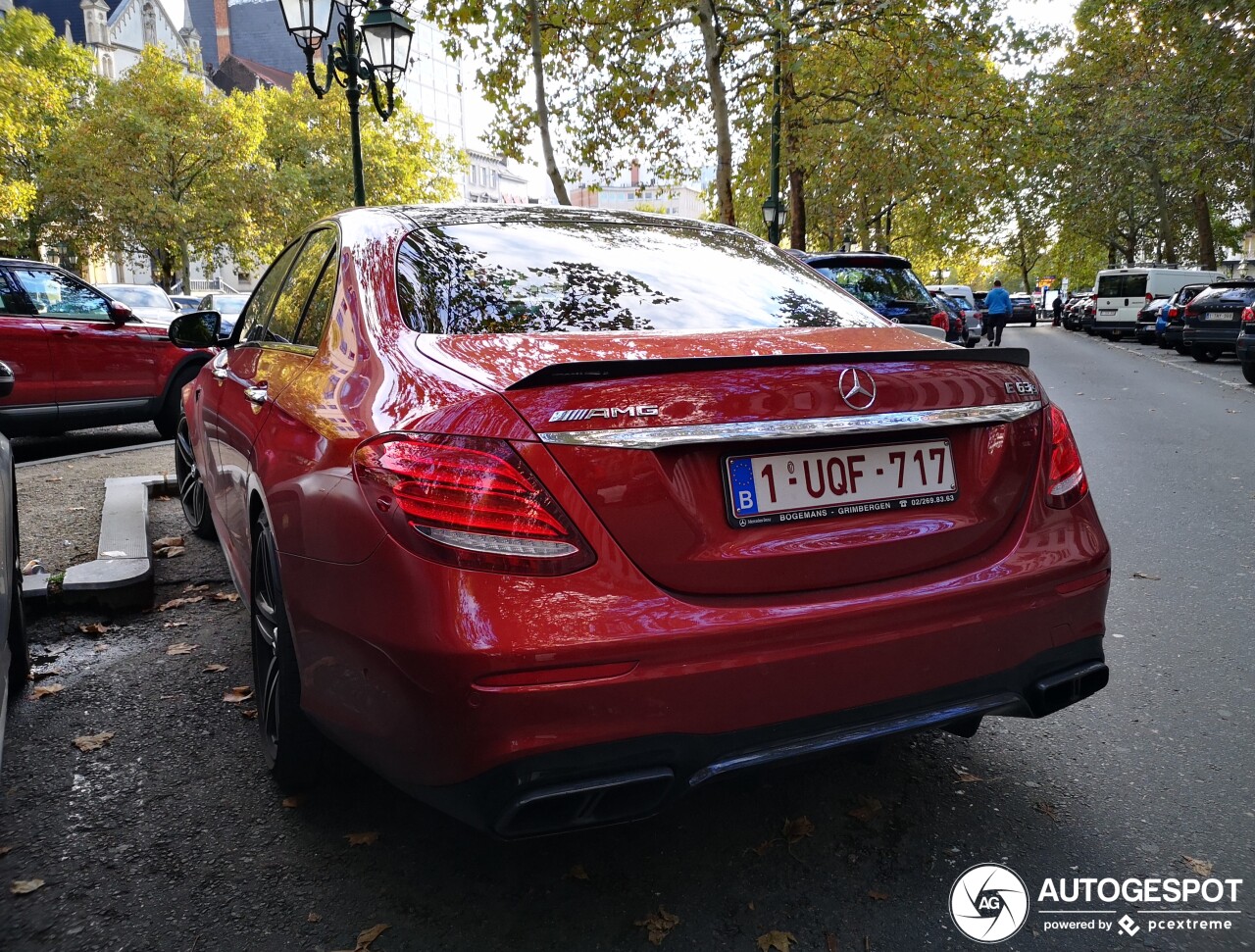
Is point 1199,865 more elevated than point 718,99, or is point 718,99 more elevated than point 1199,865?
point 718,99

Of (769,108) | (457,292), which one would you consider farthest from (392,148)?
(457,292)

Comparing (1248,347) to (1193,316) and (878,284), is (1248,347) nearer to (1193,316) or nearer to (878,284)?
(1193,316)

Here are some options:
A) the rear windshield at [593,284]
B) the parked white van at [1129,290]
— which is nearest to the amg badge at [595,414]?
the rear windshield at [593,284]

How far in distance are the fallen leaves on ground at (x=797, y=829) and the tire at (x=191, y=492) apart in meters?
4.00

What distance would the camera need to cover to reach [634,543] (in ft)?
A: 6.82

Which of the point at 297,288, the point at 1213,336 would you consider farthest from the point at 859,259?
the point at 1213,336

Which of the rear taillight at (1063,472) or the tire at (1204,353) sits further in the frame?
the tire at (1204,353)

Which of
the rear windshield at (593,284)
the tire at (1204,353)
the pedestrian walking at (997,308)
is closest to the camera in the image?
the rear windshield at (593,284)

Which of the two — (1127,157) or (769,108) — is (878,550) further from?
A: (1127,157)

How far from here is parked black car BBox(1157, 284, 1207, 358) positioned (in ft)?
80.8

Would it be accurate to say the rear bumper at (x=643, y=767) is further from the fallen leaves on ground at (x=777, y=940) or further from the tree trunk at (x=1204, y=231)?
the tree trunk at (x=1204, y=231)

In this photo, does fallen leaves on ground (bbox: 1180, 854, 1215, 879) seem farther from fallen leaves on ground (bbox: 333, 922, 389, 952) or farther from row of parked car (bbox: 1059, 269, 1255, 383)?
row of parked car (bbox: 1059, 269, 1255, 383)

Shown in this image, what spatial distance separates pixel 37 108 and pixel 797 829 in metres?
40.9

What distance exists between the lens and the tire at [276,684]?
8.84ft
